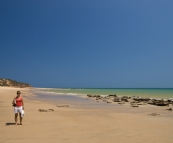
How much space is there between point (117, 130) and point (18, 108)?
17.1 feet

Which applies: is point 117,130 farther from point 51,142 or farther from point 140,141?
point 51,142

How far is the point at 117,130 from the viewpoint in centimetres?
898

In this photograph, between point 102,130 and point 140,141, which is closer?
point 140,141

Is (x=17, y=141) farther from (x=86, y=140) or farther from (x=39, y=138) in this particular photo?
(x=86, y=140)

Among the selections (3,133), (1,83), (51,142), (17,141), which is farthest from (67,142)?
(1,83)

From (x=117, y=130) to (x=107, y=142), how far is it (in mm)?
2054

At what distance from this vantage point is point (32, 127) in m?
9.31

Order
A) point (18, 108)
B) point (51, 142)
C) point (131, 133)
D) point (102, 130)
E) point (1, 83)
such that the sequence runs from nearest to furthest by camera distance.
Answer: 1. point (51, 142)
2. point (131, 133)
3. point (102, 130)
4. point (18, 108)
5. point (1, 83)

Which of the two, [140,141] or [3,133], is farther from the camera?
[3,133]

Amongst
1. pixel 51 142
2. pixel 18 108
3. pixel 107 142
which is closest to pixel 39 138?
pixel 51 142

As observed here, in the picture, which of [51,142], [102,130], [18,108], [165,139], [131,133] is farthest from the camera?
[18,108]

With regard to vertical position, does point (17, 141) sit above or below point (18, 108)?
below

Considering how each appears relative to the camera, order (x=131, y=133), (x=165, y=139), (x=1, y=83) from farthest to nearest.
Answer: (x=1, y=83) → (x=131, y=133) → (x=165, y=139)

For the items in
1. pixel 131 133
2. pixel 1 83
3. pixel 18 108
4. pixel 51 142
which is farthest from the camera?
pixel 1 83
